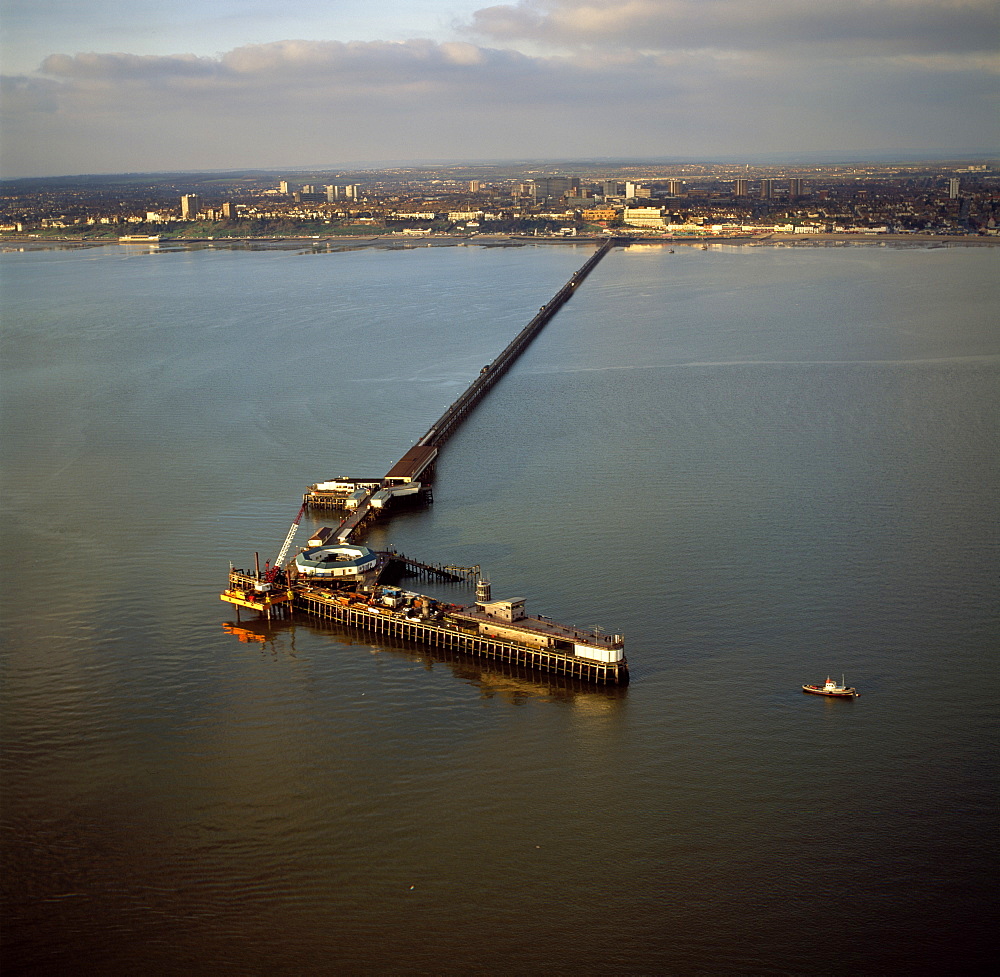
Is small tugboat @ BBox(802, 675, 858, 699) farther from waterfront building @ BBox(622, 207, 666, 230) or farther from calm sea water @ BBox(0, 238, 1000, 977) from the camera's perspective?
waterfront building @ BBox(622, 207, 666, 230)

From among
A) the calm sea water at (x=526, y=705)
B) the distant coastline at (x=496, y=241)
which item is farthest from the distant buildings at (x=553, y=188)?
the calm sea water at (x=526, y=705)

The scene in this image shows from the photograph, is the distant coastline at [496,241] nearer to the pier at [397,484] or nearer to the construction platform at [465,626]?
the pier at [397,484]

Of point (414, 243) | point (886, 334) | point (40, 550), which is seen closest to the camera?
point (40, 550)

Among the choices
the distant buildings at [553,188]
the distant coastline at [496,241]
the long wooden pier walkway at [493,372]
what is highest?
the distant buildings at [553,188]

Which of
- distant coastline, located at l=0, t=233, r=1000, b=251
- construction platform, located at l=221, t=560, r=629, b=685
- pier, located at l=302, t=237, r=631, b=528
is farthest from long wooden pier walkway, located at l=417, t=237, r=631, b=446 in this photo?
distant coastline, located at l=0, t=233, r=1000, b=251

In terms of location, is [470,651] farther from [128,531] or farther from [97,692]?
[128,531]

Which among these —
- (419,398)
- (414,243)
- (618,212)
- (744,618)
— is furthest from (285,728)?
(618,212)
